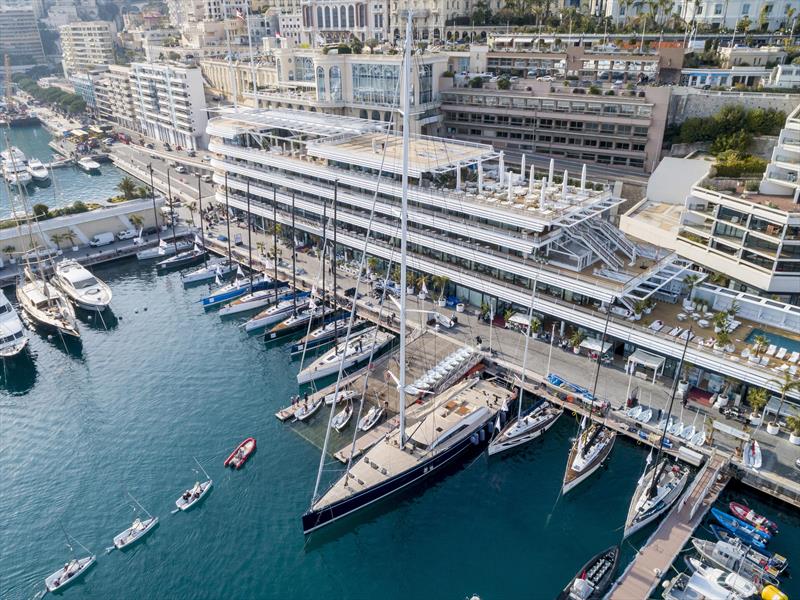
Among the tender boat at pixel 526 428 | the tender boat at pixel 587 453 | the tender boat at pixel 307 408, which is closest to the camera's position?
the tender boat at pixel 587 453

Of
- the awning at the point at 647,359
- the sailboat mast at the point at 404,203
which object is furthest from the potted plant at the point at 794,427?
the sailboat mast at the point at 404,203

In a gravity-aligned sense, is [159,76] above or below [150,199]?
above

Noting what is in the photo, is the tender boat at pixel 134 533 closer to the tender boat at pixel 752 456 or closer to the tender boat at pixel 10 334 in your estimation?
the tender boat at pixel 10 334

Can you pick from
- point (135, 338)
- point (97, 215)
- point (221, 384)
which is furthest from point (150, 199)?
point (221, 384)

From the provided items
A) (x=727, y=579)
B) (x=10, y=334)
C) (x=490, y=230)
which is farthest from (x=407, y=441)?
(x=10, y=334)

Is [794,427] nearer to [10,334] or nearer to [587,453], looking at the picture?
[587,453]

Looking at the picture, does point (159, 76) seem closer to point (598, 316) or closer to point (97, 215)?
point (97, 215)

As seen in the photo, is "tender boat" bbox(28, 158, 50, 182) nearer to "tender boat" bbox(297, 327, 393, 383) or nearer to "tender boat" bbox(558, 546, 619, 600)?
"tender boat" bbox(297, 327, 393, 383)
